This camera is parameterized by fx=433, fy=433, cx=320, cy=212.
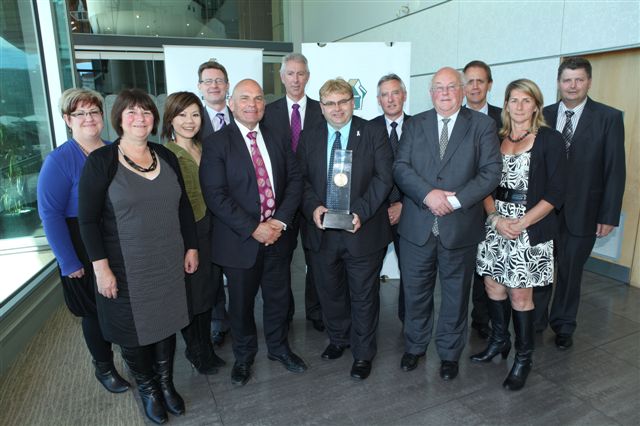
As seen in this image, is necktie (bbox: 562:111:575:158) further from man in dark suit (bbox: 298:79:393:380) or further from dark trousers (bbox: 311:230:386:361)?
dark trousers (bbox: 311:230:386:361)

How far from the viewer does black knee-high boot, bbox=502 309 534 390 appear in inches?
99.7

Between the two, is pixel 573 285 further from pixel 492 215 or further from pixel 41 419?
pixel 41 419

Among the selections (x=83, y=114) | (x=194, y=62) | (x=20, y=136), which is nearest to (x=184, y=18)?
(x=194, y=62)

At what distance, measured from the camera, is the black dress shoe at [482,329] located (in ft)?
10.3

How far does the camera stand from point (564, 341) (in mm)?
3006

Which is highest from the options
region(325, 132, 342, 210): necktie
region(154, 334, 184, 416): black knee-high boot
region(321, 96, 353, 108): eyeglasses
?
region(321, 96, 353, 108): eyeglasses

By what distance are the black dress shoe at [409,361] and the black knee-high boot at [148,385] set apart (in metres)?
1.44

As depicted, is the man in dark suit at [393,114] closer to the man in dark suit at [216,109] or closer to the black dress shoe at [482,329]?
the black dress shoe at [482,329]

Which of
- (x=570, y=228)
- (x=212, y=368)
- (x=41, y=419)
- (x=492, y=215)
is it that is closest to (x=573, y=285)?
(x=570, y=228)

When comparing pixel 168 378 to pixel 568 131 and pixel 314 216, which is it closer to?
pixel 314 216

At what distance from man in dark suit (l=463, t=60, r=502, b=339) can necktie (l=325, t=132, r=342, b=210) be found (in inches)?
48.4

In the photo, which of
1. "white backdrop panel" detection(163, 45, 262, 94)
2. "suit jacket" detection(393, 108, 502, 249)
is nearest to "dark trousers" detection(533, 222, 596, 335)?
"suit jacket" detection(393, 108, 502, 249)

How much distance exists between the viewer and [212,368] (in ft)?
9.17

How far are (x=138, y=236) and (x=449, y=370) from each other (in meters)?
1.95
